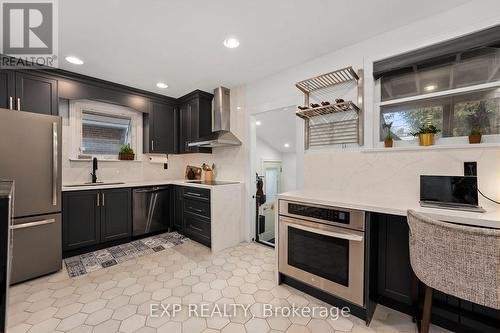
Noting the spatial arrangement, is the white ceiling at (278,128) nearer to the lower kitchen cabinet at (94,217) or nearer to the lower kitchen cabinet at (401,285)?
the lower kitchen cabinet at (401,285)

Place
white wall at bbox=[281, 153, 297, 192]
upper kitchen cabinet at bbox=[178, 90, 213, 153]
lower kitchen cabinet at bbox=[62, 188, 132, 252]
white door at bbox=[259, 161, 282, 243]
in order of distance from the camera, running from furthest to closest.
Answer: white wall at bbox=[281, 153, 297, 192], white door at bbox=[259, 161, 282, 243], upper kitchen cabinet at bbox=[178, 90, 213, 153], lower kitchen cabinet at bbox=[62, 188, 132, 252]

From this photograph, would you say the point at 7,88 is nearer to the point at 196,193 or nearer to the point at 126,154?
the point at 126,154

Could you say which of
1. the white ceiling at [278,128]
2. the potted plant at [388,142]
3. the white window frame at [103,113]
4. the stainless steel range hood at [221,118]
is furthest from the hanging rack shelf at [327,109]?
the white window frame at [103,113]

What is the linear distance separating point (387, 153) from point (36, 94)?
4.08 metres

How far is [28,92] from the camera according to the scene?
8.29 feet

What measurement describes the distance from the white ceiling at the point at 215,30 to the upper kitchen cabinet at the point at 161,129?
1.00 meters

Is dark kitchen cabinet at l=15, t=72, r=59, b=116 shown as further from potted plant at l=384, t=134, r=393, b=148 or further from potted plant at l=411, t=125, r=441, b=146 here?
potted plant at l=411, t=125, r=441, b=146

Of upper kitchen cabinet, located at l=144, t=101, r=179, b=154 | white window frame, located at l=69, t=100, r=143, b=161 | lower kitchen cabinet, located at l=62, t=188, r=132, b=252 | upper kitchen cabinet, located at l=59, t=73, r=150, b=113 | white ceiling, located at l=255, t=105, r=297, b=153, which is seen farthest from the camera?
white ceiling, located at l=255, t=105, r=297, b=153

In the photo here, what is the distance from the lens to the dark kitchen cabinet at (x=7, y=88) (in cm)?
237

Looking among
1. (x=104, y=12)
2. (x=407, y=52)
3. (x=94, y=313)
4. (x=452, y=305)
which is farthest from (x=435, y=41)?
(x=94, y=313)

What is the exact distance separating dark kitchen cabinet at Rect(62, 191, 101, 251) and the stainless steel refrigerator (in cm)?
34

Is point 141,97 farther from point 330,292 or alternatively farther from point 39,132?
point 330,292

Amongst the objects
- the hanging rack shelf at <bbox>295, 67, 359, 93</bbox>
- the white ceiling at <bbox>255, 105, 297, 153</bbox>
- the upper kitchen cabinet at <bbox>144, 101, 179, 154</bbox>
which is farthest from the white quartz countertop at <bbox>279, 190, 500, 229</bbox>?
the upper kitchen cabinet at <bbox>144, 101, 179, 154</bbox>

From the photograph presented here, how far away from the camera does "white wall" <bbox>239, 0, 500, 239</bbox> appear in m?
1.57
